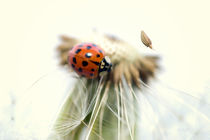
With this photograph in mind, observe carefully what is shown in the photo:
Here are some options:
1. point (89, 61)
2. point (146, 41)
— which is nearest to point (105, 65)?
point (89, 61)

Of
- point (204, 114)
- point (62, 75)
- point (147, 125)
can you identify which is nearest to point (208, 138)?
point (204, 114)

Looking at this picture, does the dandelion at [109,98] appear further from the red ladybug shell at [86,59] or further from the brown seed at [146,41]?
the brown seed at [146,41]

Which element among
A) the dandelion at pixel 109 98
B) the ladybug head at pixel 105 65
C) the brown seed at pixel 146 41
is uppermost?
the brown seed at pixel 146 41

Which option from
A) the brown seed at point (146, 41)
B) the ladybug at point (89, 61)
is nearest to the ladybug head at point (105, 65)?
the ladybug at point (89, 61)

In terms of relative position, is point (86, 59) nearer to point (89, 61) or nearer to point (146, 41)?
point (89, 61)

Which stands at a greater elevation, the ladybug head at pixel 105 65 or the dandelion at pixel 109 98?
the ladybug head at pixel 105 65

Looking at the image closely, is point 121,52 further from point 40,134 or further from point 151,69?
point 40,134

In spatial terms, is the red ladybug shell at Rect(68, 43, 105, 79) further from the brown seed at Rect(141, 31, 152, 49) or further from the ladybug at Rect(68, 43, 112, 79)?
the brown seed at Rect(141, 31, 152, 49)
